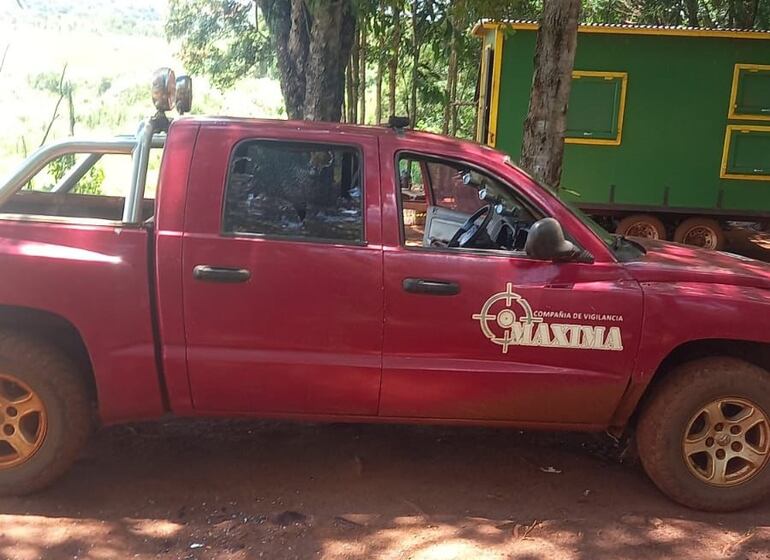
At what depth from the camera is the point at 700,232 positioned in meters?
10.4

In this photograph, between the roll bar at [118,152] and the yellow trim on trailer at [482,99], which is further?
the yellow trim on trailer at [482,99]

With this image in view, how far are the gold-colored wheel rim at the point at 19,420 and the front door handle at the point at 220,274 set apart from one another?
95cm

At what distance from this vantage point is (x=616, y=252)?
3.70 m

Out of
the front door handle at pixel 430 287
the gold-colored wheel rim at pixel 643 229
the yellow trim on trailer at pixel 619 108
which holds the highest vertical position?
the yellow trim on trailer at pixel 619 108

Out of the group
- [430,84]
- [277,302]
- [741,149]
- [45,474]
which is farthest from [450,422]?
[430,84]

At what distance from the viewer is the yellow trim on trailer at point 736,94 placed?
9.73 meters

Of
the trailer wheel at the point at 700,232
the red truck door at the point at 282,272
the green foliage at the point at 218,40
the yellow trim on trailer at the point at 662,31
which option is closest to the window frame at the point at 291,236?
the red truck door at the point at 282,272

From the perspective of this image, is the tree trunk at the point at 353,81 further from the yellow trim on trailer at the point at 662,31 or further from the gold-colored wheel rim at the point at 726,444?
the gold-colored wheel rim at the point at 726,444

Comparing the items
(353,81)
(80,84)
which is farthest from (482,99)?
(80,84)

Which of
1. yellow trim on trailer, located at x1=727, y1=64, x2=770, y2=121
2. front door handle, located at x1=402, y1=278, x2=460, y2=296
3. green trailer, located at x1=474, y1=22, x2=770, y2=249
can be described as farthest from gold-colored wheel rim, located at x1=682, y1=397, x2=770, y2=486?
yellow trim on trailer, located at x1=727, y1=64, x2=770, y2=121

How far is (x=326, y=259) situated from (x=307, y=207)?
0.96 feet

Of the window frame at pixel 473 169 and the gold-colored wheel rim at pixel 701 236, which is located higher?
the window frame at pixel 473 169

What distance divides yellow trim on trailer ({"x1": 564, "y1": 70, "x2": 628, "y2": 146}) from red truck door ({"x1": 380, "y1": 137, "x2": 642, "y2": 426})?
22.4ft

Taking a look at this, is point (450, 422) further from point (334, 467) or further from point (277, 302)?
point (277, 302)
